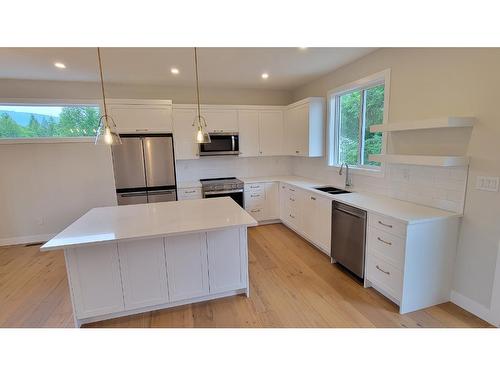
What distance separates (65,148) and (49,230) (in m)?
1.47

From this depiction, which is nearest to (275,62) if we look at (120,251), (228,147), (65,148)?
(228,147)

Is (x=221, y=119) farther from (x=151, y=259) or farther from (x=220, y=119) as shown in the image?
(x=151, y=259)

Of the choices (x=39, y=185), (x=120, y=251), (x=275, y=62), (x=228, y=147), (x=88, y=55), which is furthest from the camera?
(x=228, y=147)

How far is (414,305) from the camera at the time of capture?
85.8 inches

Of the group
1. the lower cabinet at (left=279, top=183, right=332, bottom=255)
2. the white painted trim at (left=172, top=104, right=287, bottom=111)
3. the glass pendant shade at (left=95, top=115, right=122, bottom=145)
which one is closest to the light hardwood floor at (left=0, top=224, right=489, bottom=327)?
the lower cabinet at (left=279, top=183, right=332, bottom=255)

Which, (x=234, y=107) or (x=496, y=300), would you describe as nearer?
(x=496, y=300)

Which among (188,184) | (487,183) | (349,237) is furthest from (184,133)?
(487,183)

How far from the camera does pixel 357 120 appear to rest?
3.51 meters

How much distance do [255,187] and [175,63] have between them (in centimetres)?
237

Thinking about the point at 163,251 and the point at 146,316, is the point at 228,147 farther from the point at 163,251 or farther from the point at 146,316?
the point at 146,316

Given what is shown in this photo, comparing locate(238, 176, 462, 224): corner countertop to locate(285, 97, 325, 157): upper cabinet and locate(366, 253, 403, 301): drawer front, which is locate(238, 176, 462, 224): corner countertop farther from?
locate(285, 97, 325, 157): upper cabinet

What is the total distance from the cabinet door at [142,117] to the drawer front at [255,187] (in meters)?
1.69

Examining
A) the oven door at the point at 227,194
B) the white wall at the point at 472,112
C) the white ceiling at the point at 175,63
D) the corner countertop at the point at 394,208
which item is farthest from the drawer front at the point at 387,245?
the oven door at the point at 227,194

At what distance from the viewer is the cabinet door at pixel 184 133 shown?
169 inches
